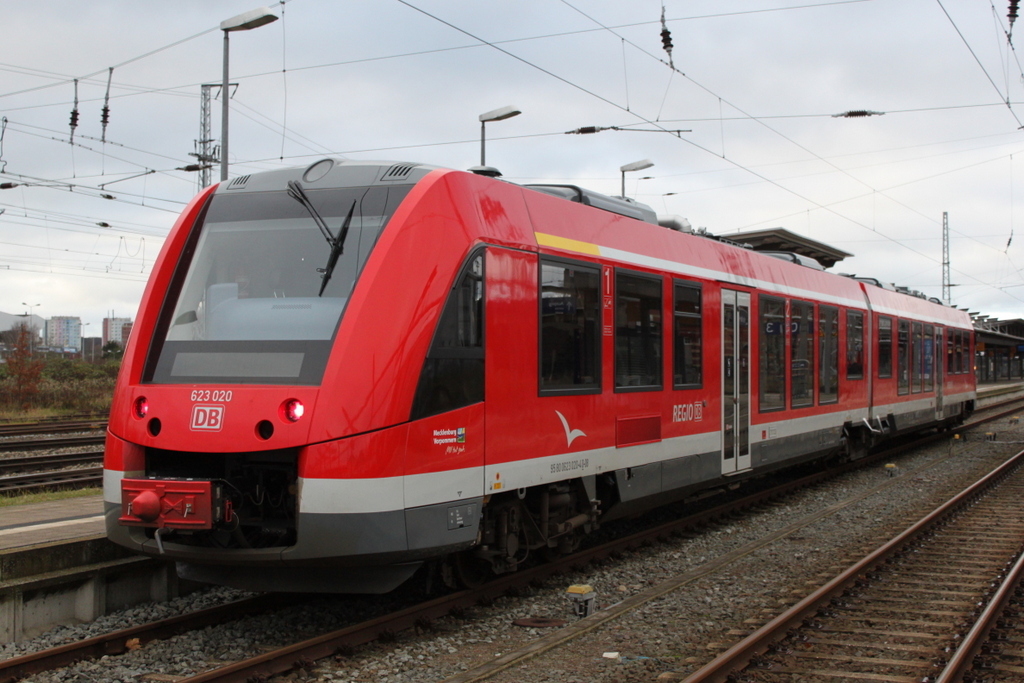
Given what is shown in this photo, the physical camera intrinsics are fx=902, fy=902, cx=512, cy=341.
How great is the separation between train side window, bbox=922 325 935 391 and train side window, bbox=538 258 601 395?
13.6 metres

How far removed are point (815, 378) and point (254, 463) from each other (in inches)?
367

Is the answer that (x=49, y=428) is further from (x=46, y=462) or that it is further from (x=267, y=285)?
(x=267, y=285)

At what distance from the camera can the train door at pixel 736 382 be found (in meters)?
10.1

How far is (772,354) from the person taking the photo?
11438mm

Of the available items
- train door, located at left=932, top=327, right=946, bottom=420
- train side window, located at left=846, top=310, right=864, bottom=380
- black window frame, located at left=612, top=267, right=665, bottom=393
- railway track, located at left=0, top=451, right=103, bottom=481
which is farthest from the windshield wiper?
train door, located at left=932, top=327, right=946, bottom=420

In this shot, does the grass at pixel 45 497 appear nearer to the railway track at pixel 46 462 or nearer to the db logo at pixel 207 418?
the railway track at pixel 46 462

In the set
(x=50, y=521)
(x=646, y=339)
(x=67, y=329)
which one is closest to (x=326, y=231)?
(x=646, y=339)

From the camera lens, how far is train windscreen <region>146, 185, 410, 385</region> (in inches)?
227

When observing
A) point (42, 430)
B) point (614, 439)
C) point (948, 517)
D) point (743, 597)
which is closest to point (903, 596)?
point (743, 597)

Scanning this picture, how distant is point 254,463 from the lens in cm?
570

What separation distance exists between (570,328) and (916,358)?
13452 millimetres

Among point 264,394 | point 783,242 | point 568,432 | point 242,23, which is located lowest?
point 568,432

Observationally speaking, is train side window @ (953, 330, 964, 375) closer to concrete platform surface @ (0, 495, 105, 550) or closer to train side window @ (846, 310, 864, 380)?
train side window @ (846, 310, 864, 380)

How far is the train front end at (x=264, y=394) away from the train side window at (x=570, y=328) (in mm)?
1546
